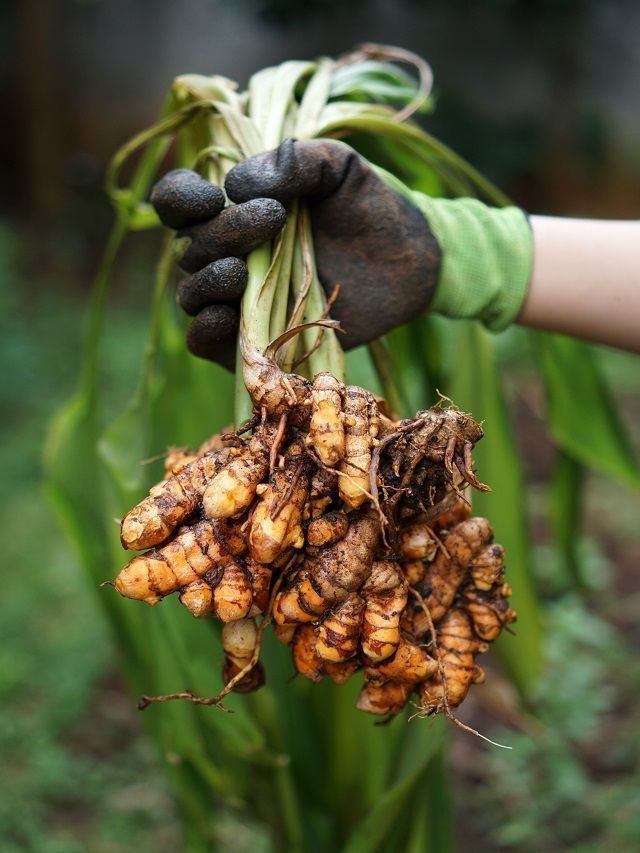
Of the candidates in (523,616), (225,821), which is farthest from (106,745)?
(523,616)

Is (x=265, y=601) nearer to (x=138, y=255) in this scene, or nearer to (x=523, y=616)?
(x=523, y=616)

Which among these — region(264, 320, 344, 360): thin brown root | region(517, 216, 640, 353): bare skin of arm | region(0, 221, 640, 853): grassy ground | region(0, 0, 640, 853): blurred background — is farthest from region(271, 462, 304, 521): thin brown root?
region(0, 0, 640, 853): blurred background

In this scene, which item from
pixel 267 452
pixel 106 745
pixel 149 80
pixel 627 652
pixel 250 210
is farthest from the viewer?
pixel 149 80

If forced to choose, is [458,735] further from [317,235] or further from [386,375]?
[317,235]

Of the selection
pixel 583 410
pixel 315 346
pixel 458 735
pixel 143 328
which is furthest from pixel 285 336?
pixel 143 328

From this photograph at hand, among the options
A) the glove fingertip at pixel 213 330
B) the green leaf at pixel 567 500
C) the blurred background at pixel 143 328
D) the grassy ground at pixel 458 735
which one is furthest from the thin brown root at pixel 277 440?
the blurred background at pixel 143 328

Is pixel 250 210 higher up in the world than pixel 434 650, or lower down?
higher up
